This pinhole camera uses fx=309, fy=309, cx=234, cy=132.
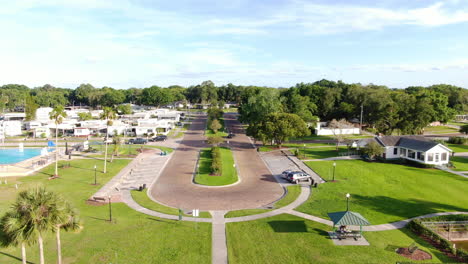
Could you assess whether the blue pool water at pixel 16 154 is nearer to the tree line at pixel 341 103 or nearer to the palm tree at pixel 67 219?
the palm tree at pixel 67 219

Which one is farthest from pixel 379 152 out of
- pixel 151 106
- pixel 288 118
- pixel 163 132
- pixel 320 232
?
pixel 151 106

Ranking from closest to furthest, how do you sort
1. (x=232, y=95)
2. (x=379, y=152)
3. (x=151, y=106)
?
(x=379, y=152)
(x=151, y=106)
(x=232, y=95)

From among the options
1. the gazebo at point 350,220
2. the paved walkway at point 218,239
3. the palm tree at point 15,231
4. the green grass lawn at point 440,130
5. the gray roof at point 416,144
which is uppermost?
the green grass lawn at point 440,130

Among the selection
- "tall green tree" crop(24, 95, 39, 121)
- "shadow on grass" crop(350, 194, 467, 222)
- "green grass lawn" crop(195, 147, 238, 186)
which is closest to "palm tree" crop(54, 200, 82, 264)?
"green grass lawn" crop(195, 147, 238, 186)

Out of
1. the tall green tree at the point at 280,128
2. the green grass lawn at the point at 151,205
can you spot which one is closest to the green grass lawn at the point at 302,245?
the green grass lawn at the point at 151,205

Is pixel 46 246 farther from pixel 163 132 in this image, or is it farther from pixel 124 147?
pixel 163 132

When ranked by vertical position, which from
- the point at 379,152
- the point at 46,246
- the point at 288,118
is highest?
the point at 288,118
